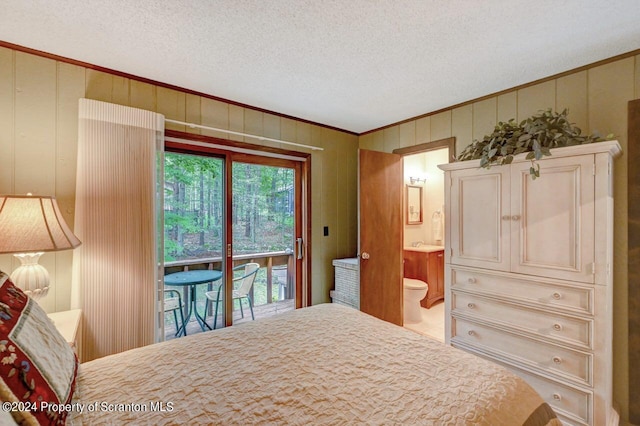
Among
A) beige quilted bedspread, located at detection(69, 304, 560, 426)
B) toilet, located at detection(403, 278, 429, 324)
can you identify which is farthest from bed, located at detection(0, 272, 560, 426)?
toilet, located at detection(403, 278, 429, 324)

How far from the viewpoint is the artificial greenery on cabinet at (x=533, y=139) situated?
185cm

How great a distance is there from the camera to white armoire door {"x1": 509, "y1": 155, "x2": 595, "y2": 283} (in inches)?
67.0

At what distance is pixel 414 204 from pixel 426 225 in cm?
47

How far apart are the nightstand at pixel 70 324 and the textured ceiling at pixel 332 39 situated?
1.81m

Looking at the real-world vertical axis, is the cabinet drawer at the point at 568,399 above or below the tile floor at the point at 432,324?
above

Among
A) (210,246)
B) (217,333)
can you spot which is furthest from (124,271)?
(217,333)

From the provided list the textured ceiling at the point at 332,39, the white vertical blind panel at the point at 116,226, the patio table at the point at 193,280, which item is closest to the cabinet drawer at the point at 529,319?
the textured ceiling at the point at 332,39

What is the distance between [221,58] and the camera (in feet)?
6.70

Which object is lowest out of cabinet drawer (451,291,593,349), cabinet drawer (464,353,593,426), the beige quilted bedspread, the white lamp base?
cabinet drawer (464,353,593,426)

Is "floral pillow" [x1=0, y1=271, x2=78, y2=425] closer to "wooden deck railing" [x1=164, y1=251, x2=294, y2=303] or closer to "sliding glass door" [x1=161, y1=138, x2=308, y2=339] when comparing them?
"sliding glass door" [x1=161, y1=138, x2=308, y2=339]

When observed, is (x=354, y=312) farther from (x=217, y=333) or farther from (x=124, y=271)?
(x=124, y=271)

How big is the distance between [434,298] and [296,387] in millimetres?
3831

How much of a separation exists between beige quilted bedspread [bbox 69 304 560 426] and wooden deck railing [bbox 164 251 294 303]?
4.99 ft

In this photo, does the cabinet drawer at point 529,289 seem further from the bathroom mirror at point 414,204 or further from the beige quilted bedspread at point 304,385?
the bathroom mirror at point 414,204
